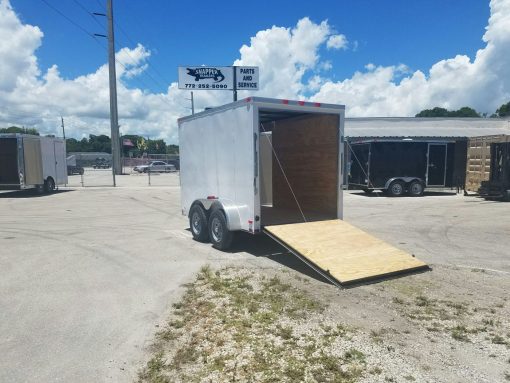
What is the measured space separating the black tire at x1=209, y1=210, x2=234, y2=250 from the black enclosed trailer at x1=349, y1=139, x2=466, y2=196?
450 inches

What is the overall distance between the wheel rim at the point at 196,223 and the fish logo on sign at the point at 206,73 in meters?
22.6

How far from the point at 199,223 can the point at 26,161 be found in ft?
45.3

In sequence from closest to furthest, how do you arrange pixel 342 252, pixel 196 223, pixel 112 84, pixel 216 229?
1. pixel 342 252
2. pixel 216 229
3. pixel 196 223
4. pixel 112 84

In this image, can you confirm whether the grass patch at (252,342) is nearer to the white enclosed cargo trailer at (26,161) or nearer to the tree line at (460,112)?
the white enclosed cargo trailer at (26,161)

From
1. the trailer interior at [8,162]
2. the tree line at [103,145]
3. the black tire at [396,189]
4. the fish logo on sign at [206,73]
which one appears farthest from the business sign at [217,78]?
the tree line at [103,145]

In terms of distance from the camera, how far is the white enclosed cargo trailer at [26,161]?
1819cm

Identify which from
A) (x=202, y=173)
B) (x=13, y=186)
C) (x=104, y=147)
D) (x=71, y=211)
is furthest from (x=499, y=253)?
(x=104, y=147)

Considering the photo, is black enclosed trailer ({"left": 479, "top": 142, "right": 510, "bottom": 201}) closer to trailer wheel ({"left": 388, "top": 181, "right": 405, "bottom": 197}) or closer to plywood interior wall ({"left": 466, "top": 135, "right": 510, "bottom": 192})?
plywood interior wall ({"left": 466, "top": 135, "right": 510, "bottom": 192})

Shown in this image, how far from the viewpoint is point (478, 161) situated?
1842 cm

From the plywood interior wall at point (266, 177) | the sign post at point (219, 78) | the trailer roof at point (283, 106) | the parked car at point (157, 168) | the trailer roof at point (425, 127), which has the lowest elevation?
the parked car at point (157, 168)

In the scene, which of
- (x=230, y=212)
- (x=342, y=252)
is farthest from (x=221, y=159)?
(x=342, y=252)

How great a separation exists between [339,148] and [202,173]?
3.16 m

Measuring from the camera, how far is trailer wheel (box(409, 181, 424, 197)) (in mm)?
18547

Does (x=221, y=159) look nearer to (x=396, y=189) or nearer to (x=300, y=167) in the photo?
(x=300, y=167)
